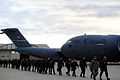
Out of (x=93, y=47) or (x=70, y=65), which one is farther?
(x=93, y=47)

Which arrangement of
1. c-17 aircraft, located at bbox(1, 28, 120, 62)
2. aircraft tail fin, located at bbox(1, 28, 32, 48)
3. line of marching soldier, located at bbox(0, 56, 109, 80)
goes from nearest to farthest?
line of marching soldier, located at bbox(0, 56, 109, 80) < c-17 aircraft, located at bbox(1, 28, 120, 62) < aircraft tail fin, located at bbox(1, 28, 32, 48)

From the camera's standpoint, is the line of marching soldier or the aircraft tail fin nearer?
the line of marching soldier

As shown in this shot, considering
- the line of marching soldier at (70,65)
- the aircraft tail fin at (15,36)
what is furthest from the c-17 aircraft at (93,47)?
the aircraft tail fin at (15,36)

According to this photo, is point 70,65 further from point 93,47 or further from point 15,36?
point 15,36

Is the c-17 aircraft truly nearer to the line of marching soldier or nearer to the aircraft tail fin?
the line of marching soldier

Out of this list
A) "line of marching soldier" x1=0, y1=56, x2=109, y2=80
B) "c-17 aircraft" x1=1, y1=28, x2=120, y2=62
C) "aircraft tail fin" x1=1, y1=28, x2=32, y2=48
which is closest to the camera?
"line of marching soldier" x1=0, y1=56, x2=109, y2=80

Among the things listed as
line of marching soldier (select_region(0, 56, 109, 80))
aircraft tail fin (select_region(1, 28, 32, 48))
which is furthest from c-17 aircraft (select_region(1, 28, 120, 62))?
aircraft tail fin (select_region(1, 28, 32, 48))

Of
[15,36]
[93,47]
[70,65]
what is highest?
[15,36]

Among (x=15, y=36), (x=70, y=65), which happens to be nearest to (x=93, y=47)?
(x=70, y=65)

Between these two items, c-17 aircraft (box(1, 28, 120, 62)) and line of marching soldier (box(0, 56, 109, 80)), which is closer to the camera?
line of marching soldier (box(0, 56, 109, 80))

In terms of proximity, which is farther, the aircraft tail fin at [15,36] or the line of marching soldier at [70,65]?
the aircraft tail fin at [15,36]

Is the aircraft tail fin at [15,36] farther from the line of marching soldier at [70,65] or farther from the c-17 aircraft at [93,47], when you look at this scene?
the line of marching soldier at [70,65]

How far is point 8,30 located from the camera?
70875 millimetres

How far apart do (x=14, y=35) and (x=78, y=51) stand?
83.8ft
